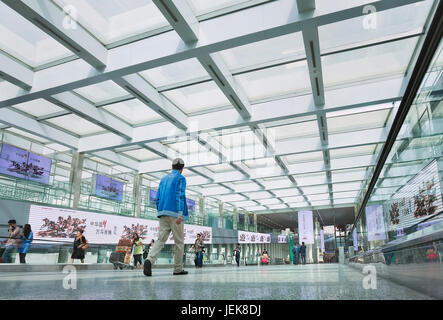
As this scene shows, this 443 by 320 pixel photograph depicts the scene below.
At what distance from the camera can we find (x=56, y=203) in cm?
1605

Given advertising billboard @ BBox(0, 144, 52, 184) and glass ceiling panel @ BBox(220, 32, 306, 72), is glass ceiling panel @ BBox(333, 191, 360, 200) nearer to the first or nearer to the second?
glass ceiling panel @ BBox(220, 32, 306, 72)

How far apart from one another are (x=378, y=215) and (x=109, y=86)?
10.8 metres

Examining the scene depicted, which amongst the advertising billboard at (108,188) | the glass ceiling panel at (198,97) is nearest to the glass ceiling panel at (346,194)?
the advertising billboard at (108,188)

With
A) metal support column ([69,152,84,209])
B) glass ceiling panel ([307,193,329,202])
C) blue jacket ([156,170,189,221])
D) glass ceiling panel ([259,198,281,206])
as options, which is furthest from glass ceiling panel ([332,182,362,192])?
blue jacket ([156,170,189,221])

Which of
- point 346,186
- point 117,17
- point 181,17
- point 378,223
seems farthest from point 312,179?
point 378,223

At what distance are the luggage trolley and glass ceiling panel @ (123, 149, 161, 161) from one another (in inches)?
346

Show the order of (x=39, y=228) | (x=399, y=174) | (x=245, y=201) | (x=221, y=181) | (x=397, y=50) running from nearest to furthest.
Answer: (x=399, y=174)
(x=397, y=50)
(x=39, y=228)
(x=221, y=181)
(x=245, y=201)

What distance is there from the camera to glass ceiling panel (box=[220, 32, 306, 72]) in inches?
398

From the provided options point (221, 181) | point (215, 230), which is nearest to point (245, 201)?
point (215, 230)

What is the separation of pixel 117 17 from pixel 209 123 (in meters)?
6.26

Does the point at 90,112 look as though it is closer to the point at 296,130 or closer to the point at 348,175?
the point at 296,130

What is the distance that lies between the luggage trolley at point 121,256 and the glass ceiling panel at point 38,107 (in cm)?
642

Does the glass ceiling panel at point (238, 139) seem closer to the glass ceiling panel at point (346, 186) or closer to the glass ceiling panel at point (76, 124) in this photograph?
the glass ceiling panel at point (76, 124)
